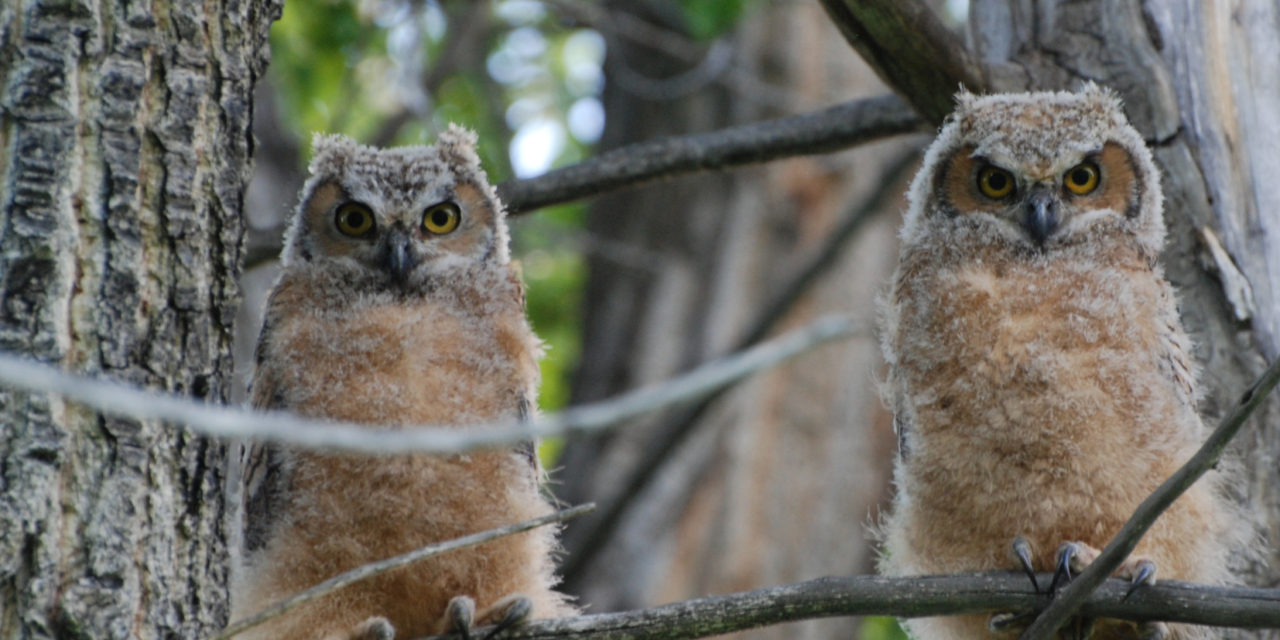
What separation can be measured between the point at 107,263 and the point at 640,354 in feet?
14.7

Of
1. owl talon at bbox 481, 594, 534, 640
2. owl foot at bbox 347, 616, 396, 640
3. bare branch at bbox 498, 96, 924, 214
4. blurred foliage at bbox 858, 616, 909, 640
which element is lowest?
blurred foliage at bbox 858, 616, 909, 640

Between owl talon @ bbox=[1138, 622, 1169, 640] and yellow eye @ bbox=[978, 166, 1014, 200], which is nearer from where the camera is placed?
owl talon @ bbox=[1138, 622, 1169, 640]

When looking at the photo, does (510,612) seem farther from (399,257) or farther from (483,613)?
(399,257)

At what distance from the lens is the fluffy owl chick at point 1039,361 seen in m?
2.68

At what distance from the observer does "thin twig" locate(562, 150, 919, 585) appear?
490cm

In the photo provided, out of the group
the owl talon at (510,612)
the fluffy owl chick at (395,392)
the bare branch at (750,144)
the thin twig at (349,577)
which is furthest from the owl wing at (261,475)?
the bare branch at (750,144)

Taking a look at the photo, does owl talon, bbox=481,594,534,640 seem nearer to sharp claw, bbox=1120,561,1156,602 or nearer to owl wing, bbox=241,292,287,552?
owl wing, bbox=241,292,287,552

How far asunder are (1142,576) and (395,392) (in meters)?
1.64

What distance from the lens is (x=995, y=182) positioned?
324cm

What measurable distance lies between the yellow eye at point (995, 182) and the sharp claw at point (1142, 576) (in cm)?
112

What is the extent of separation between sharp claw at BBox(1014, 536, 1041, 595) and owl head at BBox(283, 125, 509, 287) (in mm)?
1560

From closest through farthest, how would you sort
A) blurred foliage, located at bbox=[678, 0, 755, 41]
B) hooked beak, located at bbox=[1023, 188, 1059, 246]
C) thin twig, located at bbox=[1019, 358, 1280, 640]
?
1. thin twig, located at bbox=[1019, 358, 1280, 640]
2. hooked beak, located at bbox=[1023, 188, 1059, 246]
3. blurred foliage, located at bbox=[678, 0, 755, 41]

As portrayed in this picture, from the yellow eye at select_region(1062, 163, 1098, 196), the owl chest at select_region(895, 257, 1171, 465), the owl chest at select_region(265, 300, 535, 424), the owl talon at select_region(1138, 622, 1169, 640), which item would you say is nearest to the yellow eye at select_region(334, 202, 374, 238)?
the owl chest at select_region(265, 300, 535, 424)

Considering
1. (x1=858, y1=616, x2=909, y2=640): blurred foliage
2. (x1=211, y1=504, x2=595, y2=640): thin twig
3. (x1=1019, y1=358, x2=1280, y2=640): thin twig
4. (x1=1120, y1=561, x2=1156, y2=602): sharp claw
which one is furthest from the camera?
(x1=858, y1=616, x2=909, y2=640): blurred foliage
